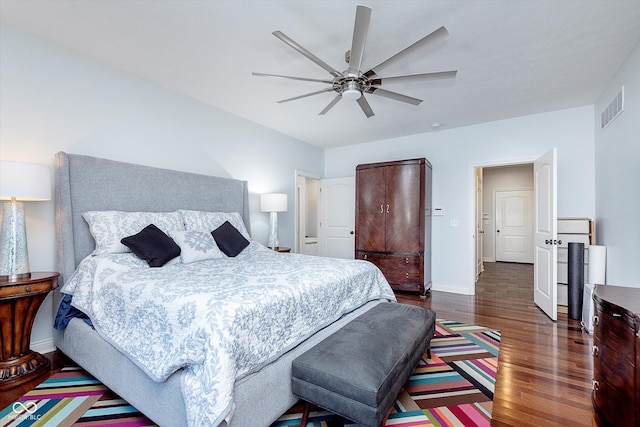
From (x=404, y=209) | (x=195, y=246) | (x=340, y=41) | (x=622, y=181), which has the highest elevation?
(x=340, y=41)

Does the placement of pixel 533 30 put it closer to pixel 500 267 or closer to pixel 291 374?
pixel 291 374

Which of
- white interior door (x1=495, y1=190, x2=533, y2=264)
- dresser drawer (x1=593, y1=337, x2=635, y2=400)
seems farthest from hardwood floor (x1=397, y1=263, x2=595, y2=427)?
white interior door (x1=495, y1=190, x2=533, y2=264)

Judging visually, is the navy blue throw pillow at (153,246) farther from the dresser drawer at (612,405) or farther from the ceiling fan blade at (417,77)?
the dresser drawer at (612,405)

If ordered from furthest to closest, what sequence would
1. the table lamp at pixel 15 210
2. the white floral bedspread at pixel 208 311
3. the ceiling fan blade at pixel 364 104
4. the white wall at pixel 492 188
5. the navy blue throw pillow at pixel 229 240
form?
the white wall at pixel 492 188
the navy blue throw pillow at pixel 229 240
the ceiling fan blade at pixel 364 104
the table lamp at pixel 15 210
the white floral bedspread at pixel 208 311

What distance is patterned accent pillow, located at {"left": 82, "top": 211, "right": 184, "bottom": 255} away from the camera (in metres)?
2.46

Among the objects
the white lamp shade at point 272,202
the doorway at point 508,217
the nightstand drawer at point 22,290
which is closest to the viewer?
the nightstand drawer at point 22,290

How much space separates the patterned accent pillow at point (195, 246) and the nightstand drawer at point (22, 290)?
0.93 meters

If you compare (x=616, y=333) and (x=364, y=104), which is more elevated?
(x=364, y=104)

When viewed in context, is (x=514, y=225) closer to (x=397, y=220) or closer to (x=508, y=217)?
(x=508, y=217)

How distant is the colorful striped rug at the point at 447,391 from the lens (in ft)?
5.58

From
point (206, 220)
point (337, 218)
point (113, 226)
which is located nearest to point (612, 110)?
point (337, 218)

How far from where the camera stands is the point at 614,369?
1.47 m

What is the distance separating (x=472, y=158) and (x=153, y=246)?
4.48 meters

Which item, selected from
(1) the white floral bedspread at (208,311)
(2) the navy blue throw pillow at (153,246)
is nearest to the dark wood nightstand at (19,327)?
(1) the white floral bedspread at (208,311)
